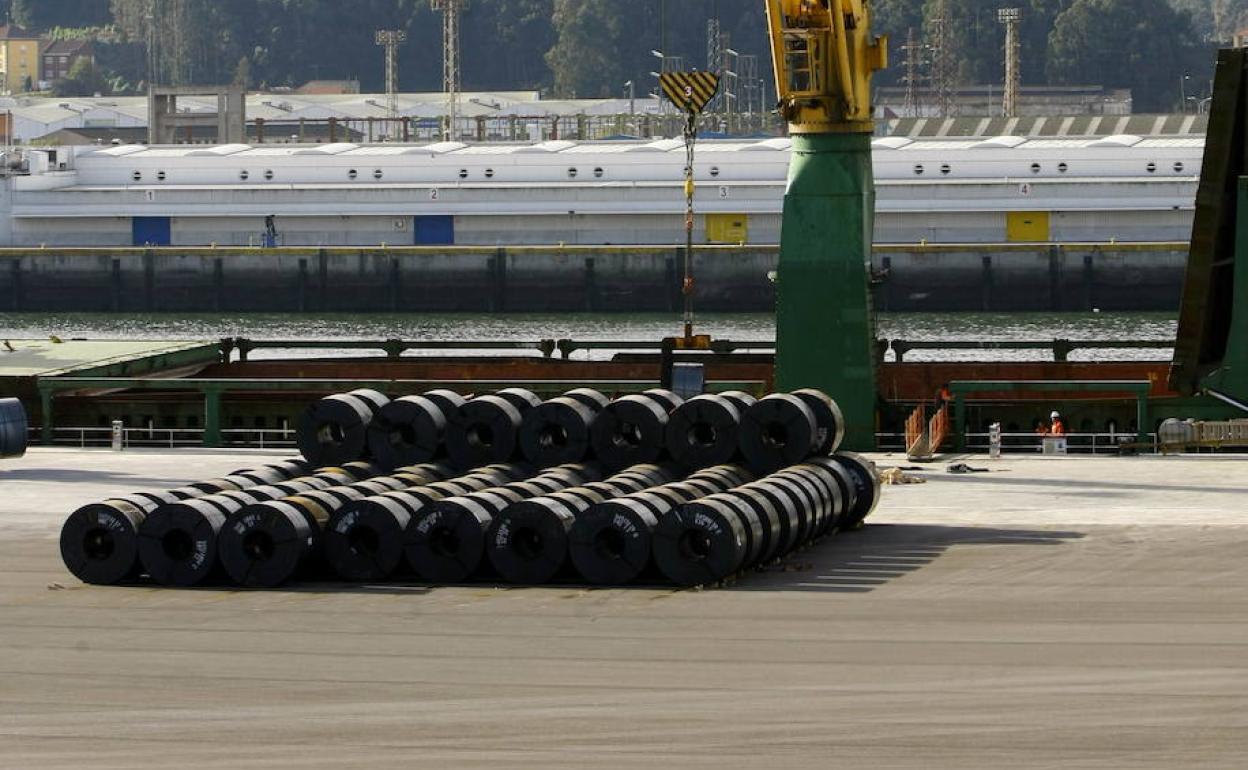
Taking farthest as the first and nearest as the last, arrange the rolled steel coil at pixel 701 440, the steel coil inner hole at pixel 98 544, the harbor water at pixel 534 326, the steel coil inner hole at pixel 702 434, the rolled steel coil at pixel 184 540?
the harbor water at pixel 534 326 < the steel coil inner hole at pixel 702 434 < the rolled steel coil at pixel 701 440 < the steel coil inner hole at pixel 98 544 < the rolled steel coil at pixel 184 540

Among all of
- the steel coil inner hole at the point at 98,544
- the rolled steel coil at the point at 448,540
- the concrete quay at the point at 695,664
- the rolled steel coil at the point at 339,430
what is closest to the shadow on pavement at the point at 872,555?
the concrete quay at the point at 695,664

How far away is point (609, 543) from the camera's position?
27.8m

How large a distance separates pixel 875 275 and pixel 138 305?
7355 cm

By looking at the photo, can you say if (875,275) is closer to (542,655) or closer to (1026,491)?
(1026,491)

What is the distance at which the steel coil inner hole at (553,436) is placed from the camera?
105 ft

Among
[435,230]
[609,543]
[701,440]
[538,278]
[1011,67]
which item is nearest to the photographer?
[609,543]

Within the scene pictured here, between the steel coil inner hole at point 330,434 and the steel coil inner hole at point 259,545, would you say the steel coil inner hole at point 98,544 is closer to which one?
the steel coil inner hole at point 259,545

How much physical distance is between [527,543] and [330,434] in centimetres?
561

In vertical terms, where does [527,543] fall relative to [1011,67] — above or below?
below

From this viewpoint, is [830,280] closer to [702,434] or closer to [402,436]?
[702,434]

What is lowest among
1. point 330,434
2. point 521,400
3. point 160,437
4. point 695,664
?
point 160,437

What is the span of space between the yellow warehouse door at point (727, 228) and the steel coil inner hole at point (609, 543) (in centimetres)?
8243

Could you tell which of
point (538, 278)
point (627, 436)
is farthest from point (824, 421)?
point (538, 278)

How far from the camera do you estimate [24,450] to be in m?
40.5
